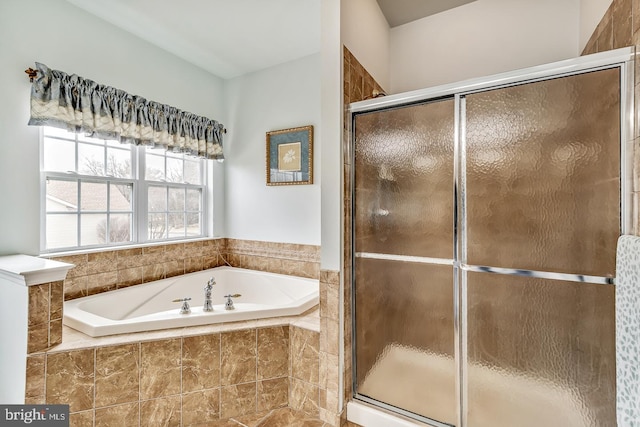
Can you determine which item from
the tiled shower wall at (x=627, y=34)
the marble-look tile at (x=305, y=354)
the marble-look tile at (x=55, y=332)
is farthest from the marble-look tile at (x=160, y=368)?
the tiled shower wall at (x=627, y=34)

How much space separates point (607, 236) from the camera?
1121 mm

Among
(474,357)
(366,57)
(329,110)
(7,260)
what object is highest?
(366,57)

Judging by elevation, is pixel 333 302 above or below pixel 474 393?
above

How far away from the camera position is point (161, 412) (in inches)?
65.1

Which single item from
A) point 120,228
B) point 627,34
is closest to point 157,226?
point 120,228

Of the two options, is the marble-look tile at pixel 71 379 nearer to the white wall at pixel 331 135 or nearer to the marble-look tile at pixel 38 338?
the marble-look tile at pixel 38 338

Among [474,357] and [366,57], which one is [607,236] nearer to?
[474,357]

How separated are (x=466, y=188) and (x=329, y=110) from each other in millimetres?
839

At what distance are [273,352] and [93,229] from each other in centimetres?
186

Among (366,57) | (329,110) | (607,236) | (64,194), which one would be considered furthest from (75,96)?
(607,236)

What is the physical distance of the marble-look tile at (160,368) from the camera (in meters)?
1.63

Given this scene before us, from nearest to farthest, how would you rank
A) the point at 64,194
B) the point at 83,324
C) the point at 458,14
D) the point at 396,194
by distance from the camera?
the point at 396,194 → the point at 83,324 → the point at 458,14 → the point at 64,194

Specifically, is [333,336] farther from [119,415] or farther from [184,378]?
[119,415]

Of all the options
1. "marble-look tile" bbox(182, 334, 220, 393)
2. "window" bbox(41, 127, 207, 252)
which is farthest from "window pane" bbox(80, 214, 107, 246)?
"marble-look tile" bbox(182, 334, 220, 393)
